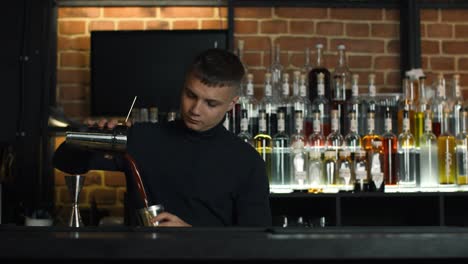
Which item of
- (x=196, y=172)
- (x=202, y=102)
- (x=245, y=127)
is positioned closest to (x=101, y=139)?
(x=202, y=102)

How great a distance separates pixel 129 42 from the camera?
10.1 ft

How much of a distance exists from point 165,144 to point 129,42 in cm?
119

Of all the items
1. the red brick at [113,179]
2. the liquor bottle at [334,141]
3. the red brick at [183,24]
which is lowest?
the red brick at [113,179]

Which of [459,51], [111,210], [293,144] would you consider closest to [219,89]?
[293,144]

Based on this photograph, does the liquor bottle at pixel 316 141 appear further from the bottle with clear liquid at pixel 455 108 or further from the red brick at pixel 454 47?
the red brick at pixel 454 47

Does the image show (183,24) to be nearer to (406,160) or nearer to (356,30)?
(356,30)

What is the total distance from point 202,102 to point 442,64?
176 centimetres

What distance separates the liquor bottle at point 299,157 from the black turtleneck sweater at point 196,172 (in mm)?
750

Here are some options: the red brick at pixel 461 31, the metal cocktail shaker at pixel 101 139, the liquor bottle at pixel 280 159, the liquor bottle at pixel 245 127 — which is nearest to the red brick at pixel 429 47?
the red brick at pixel 461 31

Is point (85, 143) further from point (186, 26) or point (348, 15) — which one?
point (348, 15)

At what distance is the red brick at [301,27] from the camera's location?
Answer: 10.5ft

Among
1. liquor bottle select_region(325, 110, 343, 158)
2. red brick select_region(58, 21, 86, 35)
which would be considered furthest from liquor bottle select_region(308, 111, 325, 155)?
red brick select_region(58, 21, 86, 35)

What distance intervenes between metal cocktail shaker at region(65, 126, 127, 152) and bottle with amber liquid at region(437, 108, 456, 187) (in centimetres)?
168

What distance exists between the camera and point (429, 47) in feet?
10.6
